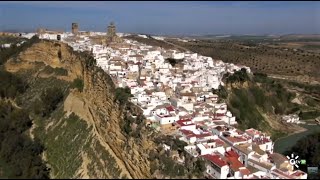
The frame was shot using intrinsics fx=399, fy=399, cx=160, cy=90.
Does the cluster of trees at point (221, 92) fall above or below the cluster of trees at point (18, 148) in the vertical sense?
above

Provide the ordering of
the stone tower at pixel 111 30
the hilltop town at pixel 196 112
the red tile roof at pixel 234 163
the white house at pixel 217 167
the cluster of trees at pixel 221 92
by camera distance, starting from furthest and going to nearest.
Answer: the stone tower at pixel 111 30 → the cluster of trees at pixel 221 92 → the hilltop town at pixel 196 112 → the red tile roof at pixel 234 163 → the white house at pixel 217 167

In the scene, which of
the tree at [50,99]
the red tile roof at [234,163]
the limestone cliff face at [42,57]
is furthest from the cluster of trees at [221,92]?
the red tile roof at [234,163]

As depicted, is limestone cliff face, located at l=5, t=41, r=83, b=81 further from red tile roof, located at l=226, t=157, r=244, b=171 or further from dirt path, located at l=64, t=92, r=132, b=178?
red tile roof, located at l=226, t=157, r=244, b=171

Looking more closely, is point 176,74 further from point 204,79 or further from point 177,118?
point 177,118

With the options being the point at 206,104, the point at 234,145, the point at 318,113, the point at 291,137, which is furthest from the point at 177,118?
the point at 318,113

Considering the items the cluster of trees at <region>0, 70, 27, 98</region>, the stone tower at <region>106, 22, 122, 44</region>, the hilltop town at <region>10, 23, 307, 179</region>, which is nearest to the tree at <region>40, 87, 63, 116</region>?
the cluster of trees at <region>0, 70, 27, 98</region>

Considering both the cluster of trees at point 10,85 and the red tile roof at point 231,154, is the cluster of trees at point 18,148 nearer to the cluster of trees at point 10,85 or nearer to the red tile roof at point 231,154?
the cluster of trees at point 10,85

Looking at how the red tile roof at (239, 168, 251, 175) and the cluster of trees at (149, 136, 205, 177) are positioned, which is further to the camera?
the red tile roof at (239, 168, 251, 175)

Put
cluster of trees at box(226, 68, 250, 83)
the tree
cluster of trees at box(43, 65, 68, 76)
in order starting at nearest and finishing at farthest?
the tree → cluster of trees at box(43, 65, 68, 76) → cluster of trees at box(226, 68, 250, 83)
